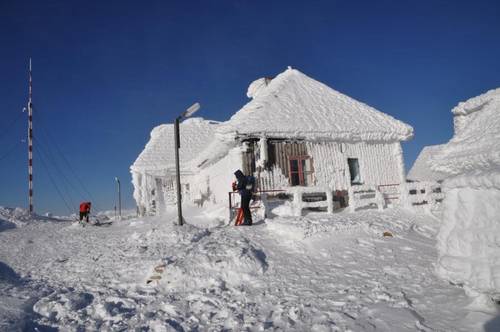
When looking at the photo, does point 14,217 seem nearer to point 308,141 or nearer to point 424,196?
point 308,141

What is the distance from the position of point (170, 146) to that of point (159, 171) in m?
3.12

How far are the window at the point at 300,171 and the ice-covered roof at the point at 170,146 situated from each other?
403 inches

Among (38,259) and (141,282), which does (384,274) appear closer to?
(141,282)

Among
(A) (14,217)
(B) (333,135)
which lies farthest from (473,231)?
(A) (14,217)

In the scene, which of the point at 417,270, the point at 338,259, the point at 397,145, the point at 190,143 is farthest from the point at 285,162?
the point at 190,143

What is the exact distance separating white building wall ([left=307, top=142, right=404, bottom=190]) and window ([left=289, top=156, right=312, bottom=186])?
0.28m

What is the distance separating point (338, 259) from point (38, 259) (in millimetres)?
8164

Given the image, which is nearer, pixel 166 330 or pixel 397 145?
pixel 166 330

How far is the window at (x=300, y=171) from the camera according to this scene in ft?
46.6

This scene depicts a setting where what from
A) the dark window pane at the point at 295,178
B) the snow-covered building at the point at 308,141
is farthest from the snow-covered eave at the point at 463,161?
the dark window pane at the point at 295,178

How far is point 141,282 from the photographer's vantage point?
6.82m

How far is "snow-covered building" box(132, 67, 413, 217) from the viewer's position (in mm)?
13742

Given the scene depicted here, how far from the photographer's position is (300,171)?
46.8ft

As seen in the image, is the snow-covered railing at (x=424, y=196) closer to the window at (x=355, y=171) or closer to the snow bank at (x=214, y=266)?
the window at (x=355, y=171)
